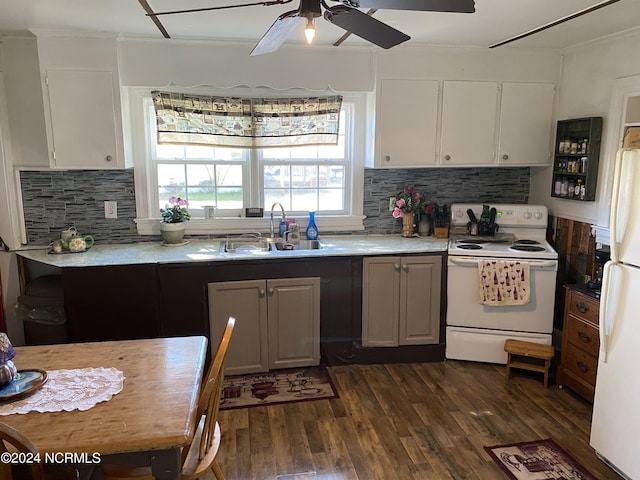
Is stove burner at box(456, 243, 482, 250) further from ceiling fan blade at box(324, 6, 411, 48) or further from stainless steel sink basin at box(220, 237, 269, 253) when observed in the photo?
ceiling fan blade at box(324, 6, 411, 48)

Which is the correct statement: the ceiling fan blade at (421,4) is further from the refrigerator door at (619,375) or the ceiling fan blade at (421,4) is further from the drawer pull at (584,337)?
the drawer pull at (584,337)

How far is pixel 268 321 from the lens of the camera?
3307mm

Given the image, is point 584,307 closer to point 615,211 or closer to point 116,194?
point 615,211

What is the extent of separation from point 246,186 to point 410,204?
1.31 m

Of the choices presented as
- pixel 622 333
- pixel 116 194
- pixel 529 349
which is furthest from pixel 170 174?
pixel 622 333

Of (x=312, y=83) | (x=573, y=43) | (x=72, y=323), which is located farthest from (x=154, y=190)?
(x=573, y=43)

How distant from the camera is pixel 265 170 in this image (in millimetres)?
3840

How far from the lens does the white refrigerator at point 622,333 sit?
2.20 meters

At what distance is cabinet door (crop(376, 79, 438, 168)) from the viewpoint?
140 inches

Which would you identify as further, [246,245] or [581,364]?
[246,245]

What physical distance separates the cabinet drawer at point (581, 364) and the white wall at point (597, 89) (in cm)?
89

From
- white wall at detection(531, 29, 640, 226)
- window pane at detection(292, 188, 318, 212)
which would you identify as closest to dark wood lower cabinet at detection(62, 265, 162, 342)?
window pane at detection(292, 188, 318, 212)

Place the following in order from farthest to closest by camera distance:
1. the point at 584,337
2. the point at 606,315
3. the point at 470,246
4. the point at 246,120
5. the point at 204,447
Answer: the point at 246,120
the point at 470,246
the point at 584,337
the point at 606,315
the point at 204,447

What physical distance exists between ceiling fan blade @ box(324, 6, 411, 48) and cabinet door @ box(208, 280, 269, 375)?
175 cm
